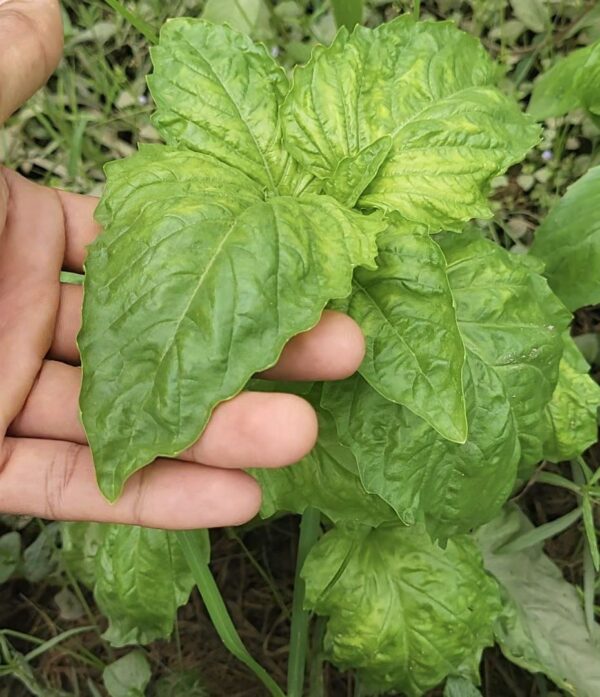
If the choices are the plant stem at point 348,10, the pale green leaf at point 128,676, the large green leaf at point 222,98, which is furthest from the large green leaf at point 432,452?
the pale green leaf at point 128,676

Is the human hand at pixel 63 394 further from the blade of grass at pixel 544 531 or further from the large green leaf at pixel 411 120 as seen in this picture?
the blade of grass at pixel 544 531

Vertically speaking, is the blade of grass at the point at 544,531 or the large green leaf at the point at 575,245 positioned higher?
the large green leaf at the point at 575,245

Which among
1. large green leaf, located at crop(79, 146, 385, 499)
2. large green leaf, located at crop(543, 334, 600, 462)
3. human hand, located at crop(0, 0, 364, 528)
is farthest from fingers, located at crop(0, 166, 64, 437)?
large green leaf, located at crop(543, 334, 600, 462)

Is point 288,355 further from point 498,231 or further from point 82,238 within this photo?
point 498,231

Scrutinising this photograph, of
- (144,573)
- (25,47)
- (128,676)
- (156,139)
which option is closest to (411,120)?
(25,47)

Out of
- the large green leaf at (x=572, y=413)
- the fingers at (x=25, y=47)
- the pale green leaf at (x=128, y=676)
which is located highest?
the fingers at (x=25, y=47)

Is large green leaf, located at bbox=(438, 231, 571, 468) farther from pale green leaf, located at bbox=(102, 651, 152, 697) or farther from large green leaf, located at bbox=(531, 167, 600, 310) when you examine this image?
pale green leaf, located at bbox=(102, 651, 152, 697)
